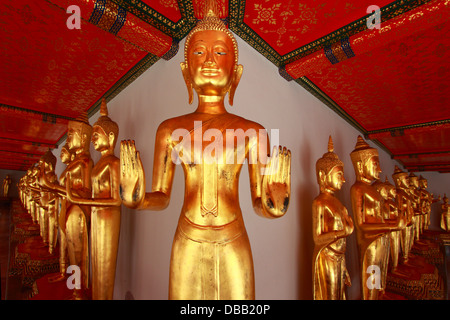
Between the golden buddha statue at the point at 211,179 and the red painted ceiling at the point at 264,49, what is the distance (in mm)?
752

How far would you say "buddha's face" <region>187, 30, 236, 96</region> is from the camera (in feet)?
3.38

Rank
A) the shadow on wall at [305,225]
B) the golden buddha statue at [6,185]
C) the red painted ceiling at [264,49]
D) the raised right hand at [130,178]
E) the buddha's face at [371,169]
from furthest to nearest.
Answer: the golden buddha statue at [6,185] → the buddha's face at [371,169] → the shadow on wall at [305,225] → the red painted ceiling at [264,49] → the raised right hand at [130,178]

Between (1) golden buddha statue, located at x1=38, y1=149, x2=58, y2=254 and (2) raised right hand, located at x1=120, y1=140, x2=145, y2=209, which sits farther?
(1) golden buddha statue, located at x1=38, y1=149, x2=58, y2=254

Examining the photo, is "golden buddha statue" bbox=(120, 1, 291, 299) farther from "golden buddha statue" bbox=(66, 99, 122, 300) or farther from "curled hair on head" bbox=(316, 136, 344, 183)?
"curled hair on head" bbox=(316, 136, 344, 183)

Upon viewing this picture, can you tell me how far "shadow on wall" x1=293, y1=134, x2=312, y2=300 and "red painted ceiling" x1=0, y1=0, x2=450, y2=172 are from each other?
79 centimetres

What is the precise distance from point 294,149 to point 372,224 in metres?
0.86

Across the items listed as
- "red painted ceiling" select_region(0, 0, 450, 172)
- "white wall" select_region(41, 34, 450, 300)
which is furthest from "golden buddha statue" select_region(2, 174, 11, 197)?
"white wall" select_region(41, 34, 450, 300)

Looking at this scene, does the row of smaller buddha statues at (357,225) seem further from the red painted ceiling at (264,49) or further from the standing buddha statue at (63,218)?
the standing buddha statue at (63,218)

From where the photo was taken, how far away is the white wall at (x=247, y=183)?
1.65m

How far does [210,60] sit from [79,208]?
1.72m

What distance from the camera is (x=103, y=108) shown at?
1869mm

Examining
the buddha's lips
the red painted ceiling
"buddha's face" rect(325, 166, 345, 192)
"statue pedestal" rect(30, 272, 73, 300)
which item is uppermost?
the red painted ceiling

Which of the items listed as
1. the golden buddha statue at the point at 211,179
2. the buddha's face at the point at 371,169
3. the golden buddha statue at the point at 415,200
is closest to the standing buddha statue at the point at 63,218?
the golden buddha statue at the point at 211,179

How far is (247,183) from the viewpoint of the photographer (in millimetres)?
1641
